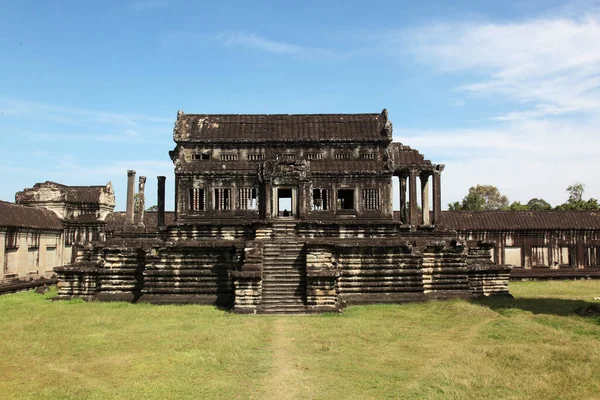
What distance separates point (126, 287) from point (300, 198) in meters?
8.67

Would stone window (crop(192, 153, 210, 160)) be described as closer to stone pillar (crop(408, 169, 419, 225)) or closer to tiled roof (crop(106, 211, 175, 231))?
stone pillar (crop(408, 169, 419, 225))

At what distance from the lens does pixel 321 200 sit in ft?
86.6

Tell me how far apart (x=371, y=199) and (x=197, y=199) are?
29.1ft

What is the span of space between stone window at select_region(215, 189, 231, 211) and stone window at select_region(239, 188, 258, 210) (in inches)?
24.6

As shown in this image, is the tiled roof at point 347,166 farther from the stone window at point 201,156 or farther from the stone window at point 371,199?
the stone window at point 201,156

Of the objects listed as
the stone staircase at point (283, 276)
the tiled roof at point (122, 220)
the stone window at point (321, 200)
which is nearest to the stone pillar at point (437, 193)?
the stone window at point (321, 200)

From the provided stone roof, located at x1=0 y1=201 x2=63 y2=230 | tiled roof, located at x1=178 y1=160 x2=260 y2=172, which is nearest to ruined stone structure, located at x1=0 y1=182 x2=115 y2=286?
stone roof, located at x1=0 y1=201 x2=63 y2=230

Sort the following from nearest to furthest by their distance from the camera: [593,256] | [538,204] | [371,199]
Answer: [371,199] → [593,256] → [538,204]

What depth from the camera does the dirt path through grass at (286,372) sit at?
386 inches

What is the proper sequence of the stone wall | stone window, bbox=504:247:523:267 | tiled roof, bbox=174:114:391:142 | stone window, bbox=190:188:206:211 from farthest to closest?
1. stone window, bbox=504:247:523:267
2. tiled roof, bbox=174:114:391:142
3. the stone wall
4. stone window, bbox=190:188:206:211

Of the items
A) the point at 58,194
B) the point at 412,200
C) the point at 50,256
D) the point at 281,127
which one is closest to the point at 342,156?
the point at 281,127

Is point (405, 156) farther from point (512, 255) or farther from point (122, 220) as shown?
point (122, 220)

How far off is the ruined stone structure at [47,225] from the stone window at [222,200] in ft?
22.0

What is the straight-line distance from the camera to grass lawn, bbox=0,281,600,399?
9906 mm
